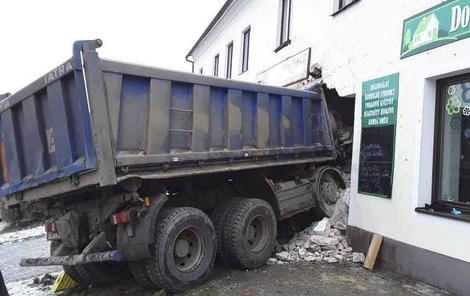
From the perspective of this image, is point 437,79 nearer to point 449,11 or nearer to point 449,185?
point 449,11

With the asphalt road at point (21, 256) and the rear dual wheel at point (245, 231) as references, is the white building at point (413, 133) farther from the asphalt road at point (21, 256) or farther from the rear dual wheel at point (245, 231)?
the asphalt road at point (21, 256)

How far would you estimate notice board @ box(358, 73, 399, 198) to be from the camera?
19.5 feet

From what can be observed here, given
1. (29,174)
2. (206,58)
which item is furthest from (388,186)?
(206,58)

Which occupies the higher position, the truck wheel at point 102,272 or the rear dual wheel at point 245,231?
the rear dual wheel at point 245,231

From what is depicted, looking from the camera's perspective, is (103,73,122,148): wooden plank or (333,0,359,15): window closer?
(103,73,122,148): wooden plank

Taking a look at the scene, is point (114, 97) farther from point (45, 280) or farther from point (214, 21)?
point (214, 21)

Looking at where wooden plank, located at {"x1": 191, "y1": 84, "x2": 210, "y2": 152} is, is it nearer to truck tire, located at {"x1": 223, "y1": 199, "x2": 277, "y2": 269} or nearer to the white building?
truck tire, located at {"x1": 223, "y1": 199, "x2": 277, "y2": 269}

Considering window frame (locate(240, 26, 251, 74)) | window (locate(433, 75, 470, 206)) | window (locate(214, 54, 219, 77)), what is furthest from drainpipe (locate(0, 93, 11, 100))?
window (locate(214, 54, 219, 77))

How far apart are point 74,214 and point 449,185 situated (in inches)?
181

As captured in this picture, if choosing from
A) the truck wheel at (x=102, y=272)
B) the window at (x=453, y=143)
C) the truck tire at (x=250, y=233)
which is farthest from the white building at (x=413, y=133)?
the truck wheel at (x=102, y=272)

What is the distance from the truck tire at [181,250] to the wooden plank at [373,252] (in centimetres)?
215

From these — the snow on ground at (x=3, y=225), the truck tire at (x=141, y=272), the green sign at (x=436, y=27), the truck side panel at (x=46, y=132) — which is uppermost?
the green sign at (x=436, y=27)

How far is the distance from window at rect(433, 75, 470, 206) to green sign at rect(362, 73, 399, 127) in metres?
0.65

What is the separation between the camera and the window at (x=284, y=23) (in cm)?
1022
